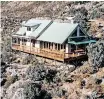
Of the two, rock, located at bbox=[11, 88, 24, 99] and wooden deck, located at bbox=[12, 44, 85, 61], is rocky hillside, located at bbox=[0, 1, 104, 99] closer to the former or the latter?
rock, located at bbox=[11, 88, 24, 99]

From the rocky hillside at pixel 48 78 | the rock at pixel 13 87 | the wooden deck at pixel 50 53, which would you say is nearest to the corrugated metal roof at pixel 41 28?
the wooden deck at pixel 50 53

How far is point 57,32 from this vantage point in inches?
2002

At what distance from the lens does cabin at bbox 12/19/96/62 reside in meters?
48.1

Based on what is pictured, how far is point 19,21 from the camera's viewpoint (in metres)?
80.5

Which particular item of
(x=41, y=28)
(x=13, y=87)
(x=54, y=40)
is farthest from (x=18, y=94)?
(x=41, y=28)

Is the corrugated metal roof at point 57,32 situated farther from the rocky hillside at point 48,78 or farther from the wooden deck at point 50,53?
the rocky hillside at point 48,78

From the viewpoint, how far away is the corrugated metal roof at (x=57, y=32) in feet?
160

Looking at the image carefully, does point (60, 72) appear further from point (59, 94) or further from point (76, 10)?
point (76, 10)

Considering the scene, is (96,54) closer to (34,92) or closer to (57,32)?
(57,32)

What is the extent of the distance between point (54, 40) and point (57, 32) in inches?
75.7

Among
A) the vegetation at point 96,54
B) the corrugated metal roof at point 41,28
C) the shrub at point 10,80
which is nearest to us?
the vegetation at point 96,54

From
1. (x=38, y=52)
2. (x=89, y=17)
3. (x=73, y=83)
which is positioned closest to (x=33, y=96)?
(x=73, y=83)

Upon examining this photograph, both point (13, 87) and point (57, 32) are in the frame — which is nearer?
point (13, 87)

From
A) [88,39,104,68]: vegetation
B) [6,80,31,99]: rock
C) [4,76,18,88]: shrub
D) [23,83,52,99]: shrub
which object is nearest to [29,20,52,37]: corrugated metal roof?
[4,76,18,88]: shrub
